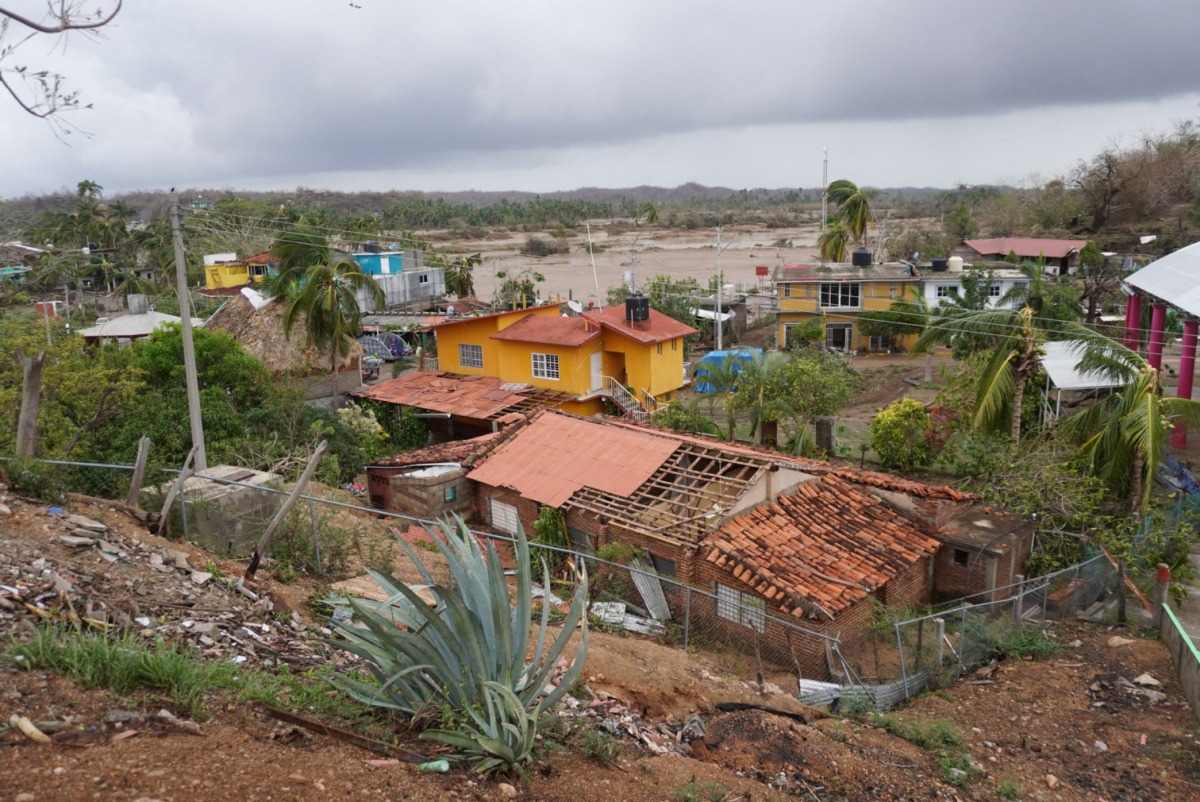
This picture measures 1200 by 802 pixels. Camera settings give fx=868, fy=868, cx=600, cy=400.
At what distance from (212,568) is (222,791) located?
522cm

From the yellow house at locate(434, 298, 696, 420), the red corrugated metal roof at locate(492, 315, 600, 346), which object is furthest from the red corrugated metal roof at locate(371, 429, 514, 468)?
the red corrugated metal roof at locate(492, 315, 600, 346)

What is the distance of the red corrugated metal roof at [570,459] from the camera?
56.5ft

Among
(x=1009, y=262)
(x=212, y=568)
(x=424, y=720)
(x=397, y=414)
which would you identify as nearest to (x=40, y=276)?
(x=212, y=568)

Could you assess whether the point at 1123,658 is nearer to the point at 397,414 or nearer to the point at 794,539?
the point at 794,539

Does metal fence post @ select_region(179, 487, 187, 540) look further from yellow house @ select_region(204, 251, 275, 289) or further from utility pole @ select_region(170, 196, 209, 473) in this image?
yellow house @ select_region(204, 251, 275, 289)

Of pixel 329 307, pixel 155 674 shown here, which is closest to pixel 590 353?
pixel 329 307

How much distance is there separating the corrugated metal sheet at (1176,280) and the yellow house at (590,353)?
14.0 m

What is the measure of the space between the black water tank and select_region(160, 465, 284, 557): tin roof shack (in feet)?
61.9

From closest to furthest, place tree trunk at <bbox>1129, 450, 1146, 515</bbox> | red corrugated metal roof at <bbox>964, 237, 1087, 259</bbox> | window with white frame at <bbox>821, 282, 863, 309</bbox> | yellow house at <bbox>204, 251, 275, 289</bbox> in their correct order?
tree trunk at <bbox>1129, 450, 1146, 515</bbox>, window with white frame at <bbox>821, 282, 863, 309</bbox>, red corrugated metal roof at <bbox>964, 237, 1087, 259</bbox>, yellow house at <bbox>204, 251, 275, 289</bbox>

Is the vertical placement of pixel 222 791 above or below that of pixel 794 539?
above

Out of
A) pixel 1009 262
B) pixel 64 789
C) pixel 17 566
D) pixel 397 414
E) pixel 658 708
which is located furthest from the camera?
pixel 1009 262

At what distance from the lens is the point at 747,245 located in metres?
114

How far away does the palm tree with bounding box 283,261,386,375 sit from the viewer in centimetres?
3127

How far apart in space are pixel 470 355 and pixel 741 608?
21.5 m
